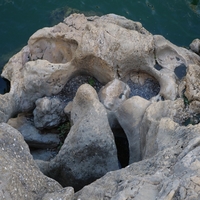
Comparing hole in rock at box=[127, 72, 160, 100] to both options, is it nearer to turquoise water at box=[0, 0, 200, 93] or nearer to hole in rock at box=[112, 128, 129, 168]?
hole in rock at box=[112, 128, 129, 168]

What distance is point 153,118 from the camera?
292 inches

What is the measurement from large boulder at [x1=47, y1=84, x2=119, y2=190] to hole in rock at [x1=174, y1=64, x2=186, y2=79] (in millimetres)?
2980

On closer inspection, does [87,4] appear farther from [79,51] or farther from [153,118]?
[153,118]

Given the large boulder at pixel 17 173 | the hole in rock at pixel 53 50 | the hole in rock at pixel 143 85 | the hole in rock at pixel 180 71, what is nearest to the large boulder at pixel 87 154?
the large boulder at pixel 17 173

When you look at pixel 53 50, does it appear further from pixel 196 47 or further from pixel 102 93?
pixel 196 47

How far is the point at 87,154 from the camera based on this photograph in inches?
297

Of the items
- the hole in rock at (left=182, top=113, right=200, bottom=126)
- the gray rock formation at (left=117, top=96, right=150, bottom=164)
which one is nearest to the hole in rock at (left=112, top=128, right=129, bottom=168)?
the gray rock formation at (left=117, top=96, right=150, bottom=164)

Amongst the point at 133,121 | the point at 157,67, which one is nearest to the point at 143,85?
the point at 157,67

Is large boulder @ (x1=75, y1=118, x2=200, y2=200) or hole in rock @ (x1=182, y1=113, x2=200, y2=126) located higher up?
large boulder @ (x1=75, y1=118, x2=200, y2=200)

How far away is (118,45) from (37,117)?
8.61 feet

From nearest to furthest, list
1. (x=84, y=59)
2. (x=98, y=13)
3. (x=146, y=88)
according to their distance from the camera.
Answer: (x=84, y=59), (x=146, y=88), (x=98, y=13)

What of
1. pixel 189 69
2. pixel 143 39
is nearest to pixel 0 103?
pixel 143 39

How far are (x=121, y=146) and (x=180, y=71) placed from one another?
2.49 m

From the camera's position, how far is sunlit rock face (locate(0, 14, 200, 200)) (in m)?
7.53
